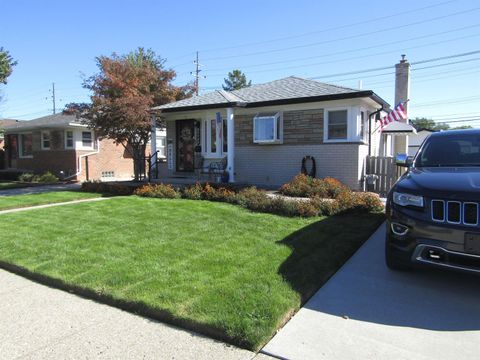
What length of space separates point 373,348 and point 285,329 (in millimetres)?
745

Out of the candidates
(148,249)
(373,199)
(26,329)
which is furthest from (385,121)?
(26,329)

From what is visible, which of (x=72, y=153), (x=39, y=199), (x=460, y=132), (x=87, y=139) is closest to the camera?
(x=460, y=132)

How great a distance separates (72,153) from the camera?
2239 centimetres

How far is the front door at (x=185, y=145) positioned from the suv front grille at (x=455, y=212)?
508 inches

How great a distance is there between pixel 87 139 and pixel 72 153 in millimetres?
1256

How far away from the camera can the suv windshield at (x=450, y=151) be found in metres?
5.14

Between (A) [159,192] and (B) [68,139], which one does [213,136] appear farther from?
(B) [68,139]

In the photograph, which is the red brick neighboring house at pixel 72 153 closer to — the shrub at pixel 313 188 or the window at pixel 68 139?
the window at pixel 68 139

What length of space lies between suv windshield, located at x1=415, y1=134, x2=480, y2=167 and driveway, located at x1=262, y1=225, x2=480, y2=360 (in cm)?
149

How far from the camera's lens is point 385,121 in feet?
47.4

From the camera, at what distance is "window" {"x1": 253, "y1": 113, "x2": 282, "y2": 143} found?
13.4m

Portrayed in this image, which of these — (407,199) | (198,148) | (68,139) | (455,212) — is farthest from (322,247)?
(68,139)

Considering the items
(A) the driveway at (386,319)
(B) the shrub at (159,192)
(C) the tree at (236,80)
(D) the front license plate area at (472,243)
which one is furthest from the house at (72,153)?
(C) the tree at (236,80)

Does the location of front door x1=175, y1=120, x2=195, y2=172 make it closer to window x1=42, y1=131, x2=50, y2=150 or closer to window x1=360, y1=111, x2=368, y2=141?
window x1=360, y1=111, x2=368, y2=141
